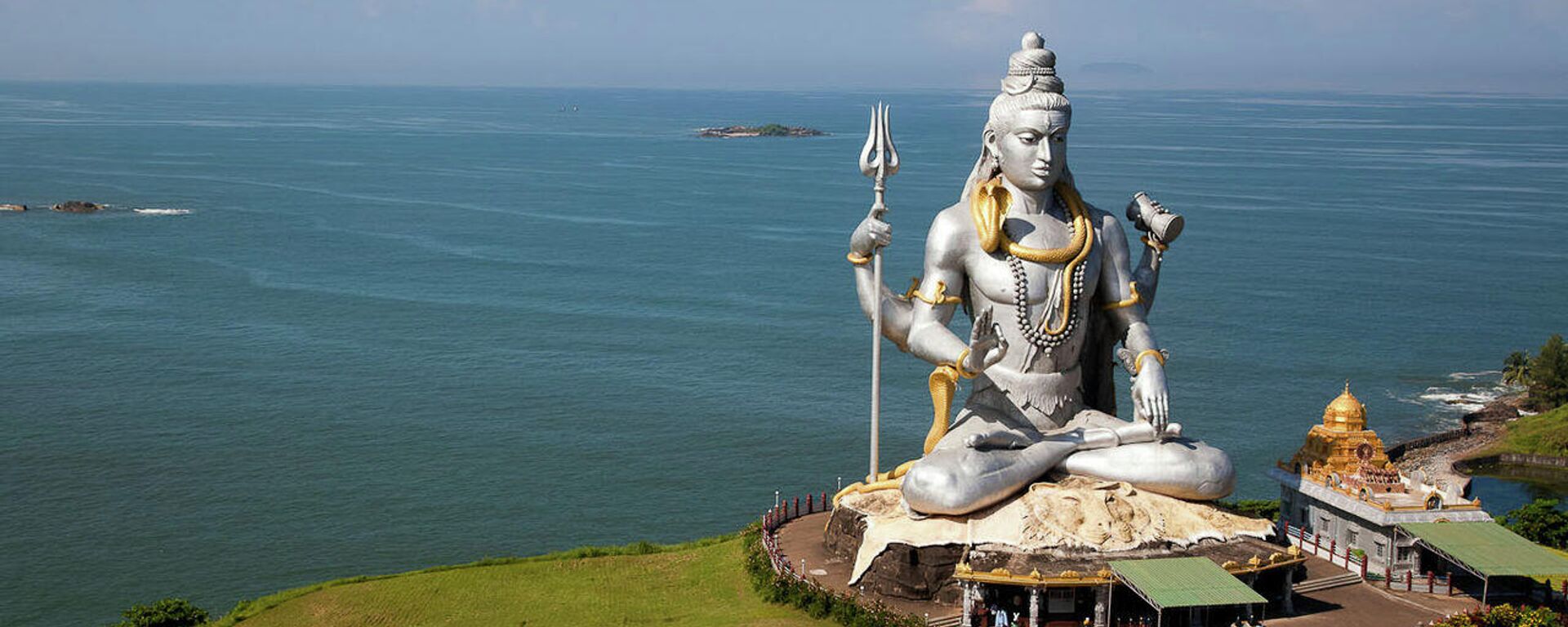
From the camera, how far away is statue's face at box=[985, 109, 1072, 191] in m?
19.3

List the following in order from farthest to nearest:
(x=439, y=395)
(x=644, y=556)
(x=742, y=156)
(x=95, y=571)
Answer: (x=742, y=156) → (x=439, y=395) → (x=95, y=571) → (x=644, y=556)

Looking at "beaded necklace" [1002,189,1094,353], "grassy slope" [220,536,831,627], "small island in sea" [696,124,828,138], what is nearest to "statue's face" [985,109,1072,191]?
"beaded necklace" [1002,189,1094,353]

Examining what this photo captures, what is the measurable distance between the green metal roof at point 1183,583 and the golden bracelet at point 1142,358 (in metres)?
2.54

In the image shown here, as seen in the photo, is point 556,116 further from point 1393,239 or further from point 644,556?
point 644,556

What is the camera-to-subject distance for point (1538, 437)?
34938 mm

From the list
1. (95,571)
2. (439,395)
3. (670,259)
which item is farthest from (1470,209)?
(95,571)

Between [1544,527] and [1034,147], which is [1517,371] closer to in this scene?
[1544,527]

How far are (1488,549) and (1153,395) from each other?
14.5 ft

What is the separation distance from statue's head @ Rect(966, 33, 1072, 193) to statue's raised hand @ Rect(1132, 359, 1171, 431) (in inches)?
101

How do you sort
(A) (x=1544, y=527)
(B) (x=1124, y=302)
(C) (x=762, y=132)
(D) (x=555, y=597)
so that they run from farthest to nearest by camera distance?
(C) (x=762, y=132) < (A) (x=1544, y=527) < (D) (x=555, y=597) < (B) (x=1124, y=302)

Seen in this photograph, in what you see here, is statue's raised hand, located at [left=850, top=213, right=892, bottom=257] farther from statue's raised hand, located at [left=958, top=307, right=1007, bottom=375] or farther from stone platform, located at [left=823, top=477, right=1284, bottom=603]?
stone platform, located at [left=823, top=477, right=1284, bottom=603]

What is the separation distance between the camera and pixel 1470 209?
7762 centimetres

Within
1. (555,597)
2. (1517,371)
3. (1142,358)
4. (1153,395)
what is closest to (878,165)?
(1142,358)

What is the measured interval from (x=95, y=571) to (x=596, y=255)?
34.5 metres
